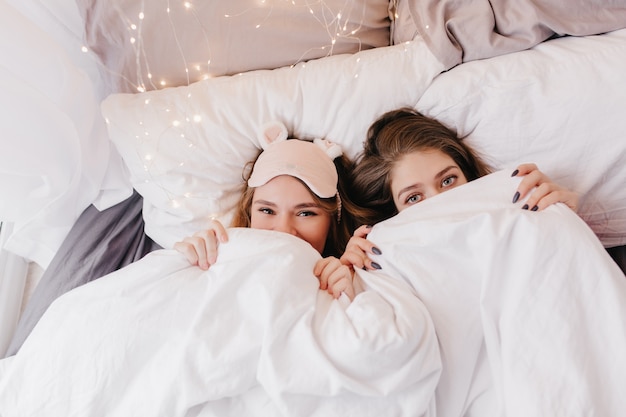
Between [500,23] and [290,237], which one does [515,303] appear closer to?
[290,237]

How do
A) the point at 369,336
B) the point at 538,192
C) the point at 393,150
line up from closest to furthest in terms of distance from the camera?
1. the point at 369,336
2. the point at 538,192
3. the point at 393,150

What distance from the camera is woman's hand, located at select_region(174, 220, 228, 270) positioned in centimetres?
97

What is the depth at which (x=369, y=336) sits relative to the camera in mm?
760

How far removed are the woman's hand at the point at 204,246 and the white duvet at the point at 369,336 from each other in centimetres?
5

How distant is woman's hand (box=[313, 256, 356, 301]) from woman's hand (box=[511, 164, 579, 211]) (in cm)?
32

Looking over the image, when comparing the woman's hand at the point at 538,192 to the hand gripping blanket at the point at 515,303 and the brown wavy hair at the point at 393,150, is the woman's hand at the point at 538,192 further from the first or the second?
the brown wavy hair at the point at 393,150

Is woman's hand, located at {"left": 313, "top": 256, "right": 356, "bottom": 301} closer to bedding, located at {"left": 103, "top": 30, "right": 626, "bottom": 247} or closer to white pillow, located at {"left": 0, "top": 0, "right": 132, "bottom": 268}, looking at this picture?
bedding, located at {"left": 103, "top": 30, "right": 626, "bottom": 247}

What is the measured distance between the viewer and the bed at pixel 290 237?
30.4 inches

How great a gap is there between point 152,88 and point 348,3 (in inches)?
19.5

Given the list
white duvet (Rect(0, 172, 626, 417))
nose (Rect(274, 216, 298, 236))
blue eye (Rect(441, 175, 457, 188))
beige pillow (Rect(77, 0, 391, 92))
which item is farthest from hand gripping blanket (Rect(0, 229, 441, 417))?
beige pillow (Rect(77, 0, 391, 92))

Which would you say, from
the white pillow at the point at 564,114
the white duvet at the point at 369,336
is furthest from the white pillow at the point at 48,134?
the white pillow at the point at 564,114

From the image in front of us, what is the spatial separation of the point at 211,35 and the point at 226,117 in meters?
0.19

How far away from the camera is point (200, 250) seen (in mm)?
979

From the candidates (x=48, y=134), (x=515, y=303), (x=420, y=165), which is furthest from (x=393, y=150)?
(x=48, y=134)
